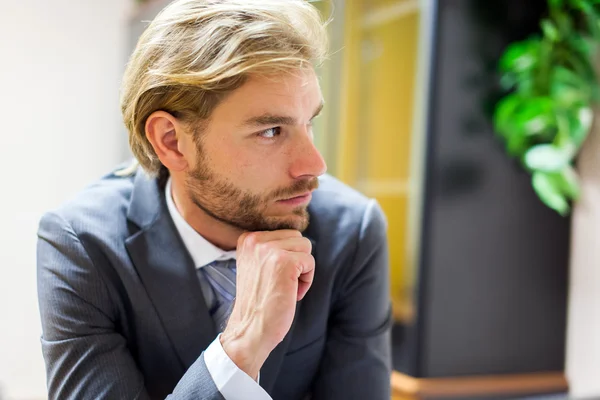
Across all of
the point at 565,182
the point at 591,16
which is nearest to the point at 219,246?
the point at 565,182

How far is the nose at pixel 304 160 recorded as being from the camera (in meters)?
1.01

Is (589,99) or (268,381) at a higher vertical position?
(589,99)

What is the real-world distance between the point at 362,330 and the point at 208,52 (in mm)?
579

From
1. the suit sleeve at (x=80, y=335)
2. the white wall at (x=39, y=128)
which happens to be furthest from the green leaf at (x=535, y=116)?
the white wall at (x=39, y=128)

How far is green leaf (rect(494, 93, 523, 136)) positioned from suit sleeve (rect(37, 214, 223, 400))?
128cm

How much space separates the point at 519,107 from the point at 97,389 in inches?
57.3

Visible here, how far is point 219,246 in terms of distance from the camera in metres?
1.16

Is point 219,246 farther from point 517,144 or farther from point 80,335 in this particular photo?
point 517,144

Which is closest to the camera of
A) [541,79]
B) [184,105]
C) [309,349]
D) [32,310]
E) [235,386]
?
[235,386]

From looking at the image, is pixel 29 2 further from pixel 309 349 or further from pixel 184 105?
pixel 309 349

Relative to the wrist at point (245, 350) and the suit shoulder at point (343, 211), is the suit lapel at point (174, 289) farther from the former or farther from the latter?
the suit shoulder at point (343, 211)

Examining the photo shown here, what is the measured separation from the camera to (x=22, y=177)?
9.50 ft

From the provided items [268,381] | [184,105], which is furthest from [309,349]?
[184,105]

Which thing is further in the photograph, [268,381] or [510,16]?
[510,16]
